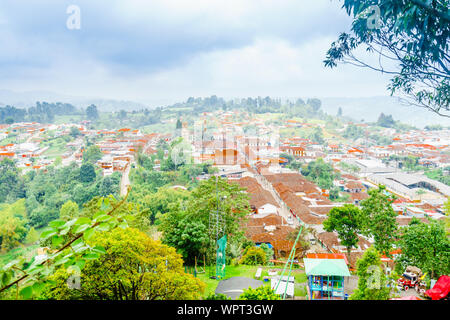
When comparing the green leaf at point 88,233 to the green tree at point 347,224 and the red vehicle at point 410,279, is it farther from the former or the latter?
the green tree at point 347,224

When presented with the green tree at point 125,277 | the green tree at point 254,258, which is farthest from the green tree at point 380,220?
the green tree at point 125,277

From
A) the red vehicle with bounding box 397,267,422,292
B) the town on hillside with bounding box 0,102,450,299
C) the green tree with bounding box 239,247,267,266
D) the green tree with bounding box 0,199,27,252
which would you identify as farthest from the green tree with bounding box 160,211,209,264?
the red vehicle with bounding box 397,267,422,292

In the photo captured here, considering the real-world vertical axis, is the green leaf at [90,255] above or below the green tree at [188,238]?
above

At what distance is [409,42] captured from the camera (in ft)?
5.58

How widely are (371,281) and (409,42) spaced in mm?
1550

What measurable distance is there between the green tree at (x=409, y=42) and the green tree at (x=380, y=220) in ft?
5.34

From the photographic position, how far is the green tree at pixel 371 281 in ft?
5.88

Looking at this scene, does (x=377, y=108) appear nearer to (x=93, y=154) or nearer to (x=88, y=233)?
(x=88, y=233)

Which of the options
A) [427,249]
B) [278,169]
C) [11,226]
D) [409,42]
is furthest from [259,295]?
[278,169]

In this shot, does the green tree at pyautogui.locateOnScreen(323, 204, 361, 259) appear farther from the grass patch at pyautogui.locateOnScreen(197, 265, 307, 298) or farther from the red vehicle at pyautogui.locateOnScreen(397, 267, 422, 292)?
the grass patch at pyautogui.locateOnScreen(197, 265, 307, 298)

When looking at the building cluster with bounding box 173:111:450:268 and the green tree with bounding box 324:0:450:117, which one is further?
the building cluster with bounding box 173:111:450:268

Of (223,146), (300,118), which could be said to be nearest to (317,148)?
(300,118)

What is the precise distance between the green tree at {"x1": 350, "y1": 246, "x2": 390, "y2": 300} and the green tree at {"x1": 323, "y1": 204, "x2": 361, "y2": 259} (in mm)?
1844

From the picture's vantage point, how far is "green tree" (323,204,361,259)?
3875 millimetres
